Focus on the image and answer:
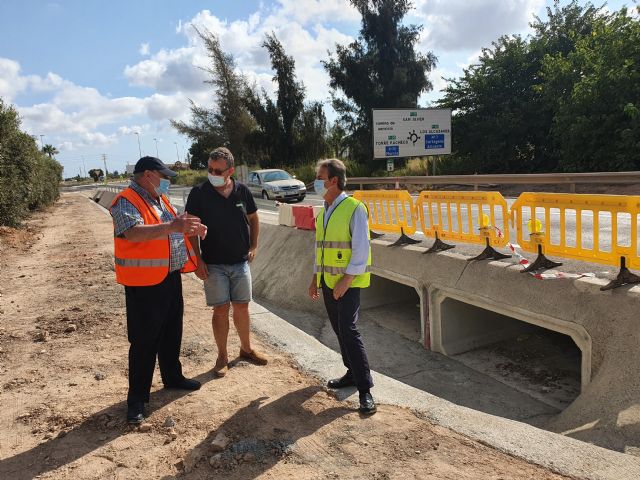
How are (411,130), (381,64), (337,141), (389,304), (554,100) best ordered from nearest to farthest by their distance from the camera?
1. (389,304)
2. (554,100)
3. (411,130)
4. (381,64)
5. (337,141)

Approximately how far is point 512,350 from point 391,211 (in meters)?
2.85

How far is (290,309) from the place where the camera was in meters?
8.87

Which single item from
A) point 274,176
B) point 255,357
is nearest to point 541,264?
point 255,357

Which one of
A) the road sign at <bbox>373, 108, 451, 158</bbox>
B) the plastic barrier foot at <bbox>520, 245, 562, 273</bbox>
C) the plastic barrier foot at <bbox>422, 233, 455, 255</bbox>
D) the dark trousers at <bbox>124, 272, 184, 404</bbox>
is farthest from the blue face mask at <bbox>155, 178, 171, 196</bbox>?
the road sign at <bbox>373, 108, 451, 158</bbox>

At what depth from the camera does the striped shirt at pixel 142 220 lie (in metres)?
3.38

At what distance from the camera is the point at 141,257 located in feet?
11.4

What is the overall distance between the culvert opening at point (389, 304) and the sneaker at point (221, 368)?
13.9ft

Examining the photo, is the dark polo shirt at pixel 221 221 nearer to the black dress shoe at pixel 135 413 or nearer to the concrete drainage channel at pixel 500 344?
the black dress shoe at pixel 135 413

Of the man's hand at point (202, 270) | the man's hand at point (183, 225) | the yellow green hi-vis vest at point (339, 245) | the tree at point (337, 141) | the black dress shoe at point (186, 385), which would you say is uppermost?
the tree at point (337, 141)

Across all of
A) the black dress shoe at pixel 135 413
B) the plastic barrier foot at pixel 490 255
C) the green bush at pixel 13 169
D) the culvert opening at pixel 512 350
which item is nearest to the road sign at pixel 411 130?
the green bush at pixel 13 169

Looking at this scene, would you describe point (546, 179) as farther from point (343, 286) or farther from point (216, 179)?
point (216, 179)

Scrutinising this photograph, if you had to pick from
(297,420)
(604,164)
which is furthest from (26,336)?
(604,164)

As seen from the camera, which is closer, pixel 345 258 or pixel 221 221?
pixel 345 258

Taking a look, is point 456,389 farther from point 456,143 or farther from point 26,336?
point 456,143
